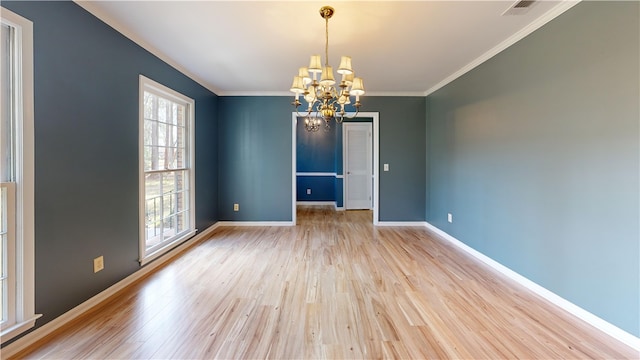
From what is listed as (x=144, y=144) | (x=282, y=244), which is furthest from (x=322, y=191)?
(x=144, y=144)

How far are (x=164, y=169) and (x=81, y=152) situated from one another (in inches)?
46.4

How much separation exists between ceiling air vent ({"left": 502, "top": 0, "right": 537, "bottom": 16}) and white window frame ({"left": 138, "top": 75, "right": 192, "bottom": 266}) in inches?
135

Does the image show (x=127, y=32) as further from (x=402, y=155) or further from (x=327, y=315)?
(x=402, y=155)

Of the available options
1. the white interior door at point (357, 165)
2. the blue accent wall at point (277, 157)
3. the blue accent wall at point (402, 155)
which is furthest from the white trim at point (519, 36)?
the white interior door at point (357, 165)

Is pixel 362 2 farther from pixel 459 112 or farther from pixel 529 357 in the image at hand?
pixel 529 357

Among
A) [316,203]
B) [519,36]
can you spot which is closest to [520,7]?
[519,36]

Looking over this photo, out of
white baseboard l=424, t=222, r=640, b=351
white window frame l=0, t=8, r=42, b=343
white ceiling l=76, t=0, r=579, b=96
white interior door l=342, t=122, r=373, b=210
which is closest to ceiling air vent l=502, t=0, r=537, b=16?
white ceiling l=76, t=0, r=579, b=96

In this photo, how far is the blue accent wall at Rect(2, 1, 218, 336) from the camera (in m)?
1.77

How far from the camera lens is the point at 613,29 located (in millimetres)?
1760

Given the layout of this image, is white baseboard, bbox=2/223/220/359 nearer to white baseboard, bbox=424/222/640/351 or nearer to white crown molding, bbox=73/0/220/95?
white crown molding, bbox=73/0/220/95

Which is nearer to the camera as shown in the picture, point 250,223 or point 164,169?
point 164,169

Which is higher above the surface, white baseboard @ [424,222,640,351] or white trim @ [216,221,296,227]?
white trim @ [216,221,296,227]

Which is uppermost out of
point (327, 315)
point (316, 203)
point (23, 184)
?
point (23, 184)

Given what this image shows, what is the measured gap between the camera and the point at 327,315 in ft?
6.59
